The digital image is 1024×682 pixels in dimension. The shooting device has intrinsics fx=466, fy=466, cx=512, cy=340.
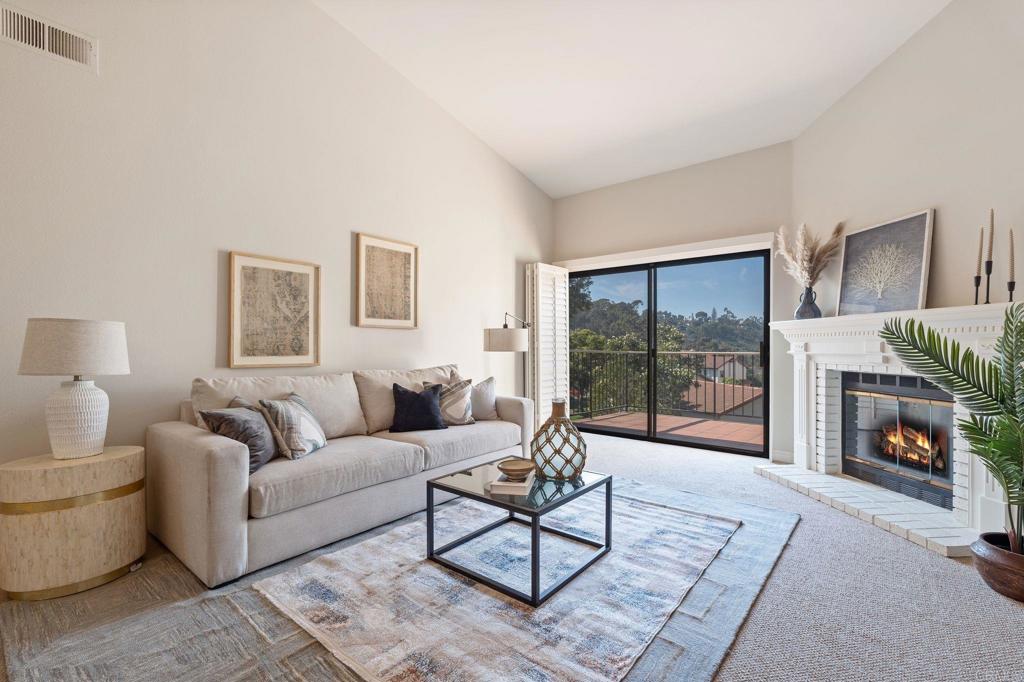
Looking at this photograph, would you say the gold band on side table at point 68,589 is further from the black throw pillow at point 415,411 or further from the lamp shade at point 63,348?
the black throw pillow at point 415,411

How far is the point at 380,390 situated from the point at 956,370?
11.0 ft

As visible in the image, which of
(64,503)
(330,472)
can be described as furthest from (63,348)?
(330,472)

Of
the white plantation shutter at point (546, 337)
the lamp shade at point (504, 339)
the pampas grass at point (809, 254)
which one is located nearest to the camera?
the pampas grass at point (809, 254)

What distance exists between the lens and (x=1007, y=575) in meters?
1.99

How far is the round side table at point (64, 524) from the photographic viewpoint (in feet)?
6.31

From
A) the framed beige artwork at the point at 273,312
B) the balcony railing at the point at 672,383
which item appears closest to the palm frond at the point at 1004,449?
the balcony railing at the point at 672,383

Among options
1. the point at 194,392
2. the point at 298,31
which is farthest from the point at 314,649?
the point at 298,31

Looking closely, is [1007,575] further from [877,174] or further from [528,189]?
[528,189]

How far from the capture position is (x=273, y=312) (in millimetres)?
3262

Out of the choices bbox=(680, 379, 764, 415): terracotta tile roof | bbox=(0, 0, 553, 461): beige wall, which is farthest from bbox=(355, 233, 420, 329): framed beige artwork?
bbox=(680, 379, 764, 415): terracotta tile roof

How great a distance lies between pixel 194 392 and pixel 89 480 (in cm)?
66

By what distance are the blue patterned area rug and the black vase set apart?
2.03 m

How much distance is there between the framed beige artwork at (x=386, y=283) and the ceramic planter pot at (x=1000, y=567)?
384 cm

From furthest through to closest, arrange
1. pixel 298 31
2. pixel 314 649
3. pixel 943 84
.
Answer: pixel 298 31, pixel 943 84, pixel 314 649
